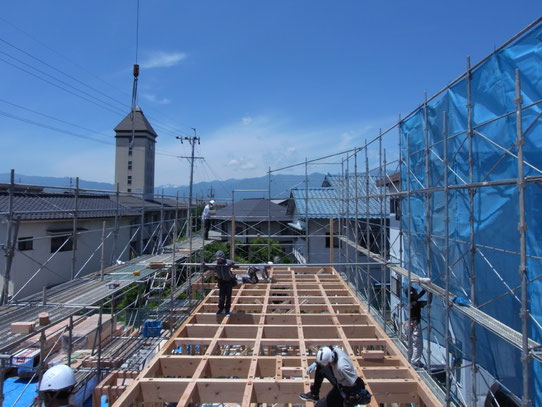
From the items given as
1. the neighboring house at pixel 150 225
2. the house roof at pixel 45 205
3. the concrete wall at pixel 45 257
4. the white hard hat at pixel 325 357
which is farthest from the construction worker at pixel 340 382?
the concrete wall at pixel 45 257

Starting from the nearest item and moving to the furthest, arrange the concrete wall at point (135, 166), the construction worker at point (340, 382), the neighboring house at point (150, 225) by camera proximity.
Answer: the construction worker at point (340, 382), the neighboring house at point (150, 225), the concrete wall at point (135, 166)

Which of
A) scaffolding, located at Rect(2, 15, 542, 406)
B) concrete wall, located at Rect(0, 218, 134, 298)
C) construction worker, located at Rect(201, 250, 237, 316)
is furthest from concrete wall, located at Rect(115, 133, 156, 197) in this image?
scaffolding, located at Rect(2, 15, 542, 406)

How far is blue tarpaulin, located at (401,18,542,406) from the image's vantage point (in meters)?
Result: 3.91

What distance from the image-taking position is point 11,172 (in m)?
5.24

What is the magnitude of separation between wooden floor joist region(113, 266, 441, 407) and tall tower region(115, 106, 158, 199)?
40.4m

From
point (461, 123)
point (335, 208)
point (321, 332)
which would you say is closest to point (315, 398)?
point (321, 332)

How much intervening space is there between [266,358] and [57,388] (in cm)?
262

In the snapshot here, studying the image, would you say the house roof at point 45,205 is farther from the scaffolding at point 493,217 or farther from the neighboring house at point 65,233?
the scaffolding at point 493,217

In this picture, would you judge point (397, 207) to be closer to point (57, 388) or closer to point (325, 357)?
point (325, 357)

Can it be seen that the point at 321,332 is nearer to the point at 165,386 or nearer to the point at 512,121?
the point at 165,386

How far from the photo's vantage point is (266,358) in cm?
478

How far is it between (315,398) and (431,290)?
9.46 feet

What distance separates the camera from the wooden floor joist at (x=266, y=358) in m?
4.06

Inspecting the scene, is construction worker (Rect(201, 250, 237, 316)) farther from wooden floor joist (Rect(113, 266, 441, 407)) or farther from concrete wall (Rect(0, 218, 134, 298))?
concrete wall (Rect(0, 218, 134, 298))
